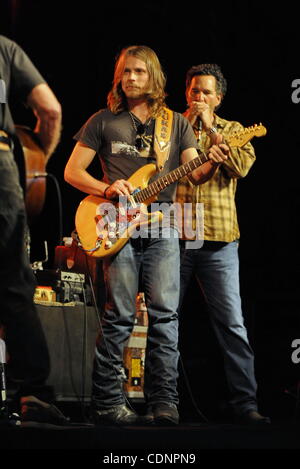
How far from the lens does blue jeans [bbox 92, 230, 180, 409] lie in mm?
3891

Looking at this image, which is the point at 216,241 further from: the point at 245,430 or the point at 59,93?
the point at 59,93

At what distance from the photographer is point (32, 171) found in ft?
9.91

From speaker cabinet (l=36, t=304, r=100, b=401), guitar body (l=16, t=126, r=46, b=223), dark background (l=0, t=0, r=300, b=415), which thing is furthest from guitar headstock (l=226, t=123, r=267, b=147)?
dark background (l=0, t=0, r=300, b=415)

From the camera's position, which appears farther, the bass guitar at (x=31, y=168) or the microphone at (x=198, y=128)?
the microphone at (x=198, y=128)

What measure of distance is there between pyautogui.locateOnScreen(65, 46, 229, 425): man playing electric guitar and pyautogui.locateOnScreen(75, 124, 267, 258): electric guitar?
59 mm

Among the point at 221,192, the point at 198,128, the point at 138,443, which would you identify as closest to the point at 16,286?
the point at 138,443

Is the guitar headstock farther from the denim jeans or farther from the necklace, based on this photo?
the denim jeans

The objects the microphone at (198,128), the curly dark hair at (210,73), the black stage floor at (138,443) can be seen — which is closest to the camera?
the black stage floor at (138,443)

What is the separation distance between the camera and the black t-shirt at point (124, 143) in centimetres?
421

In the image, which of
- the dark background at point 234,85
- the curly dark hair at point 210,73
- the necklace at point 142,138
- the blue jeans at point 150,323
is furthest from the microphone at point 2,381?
the dark background at point 234,85

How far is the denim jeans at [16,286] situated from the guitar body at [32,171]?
53 millimetres

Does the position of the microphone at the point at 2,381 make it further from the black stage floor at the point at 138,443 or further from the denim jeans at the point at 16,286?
the denim jeans at the point at 16,286

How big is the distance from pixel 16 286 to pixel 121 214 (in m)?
1.27

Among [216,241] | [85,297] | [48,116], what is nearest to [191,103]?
[216,241]
